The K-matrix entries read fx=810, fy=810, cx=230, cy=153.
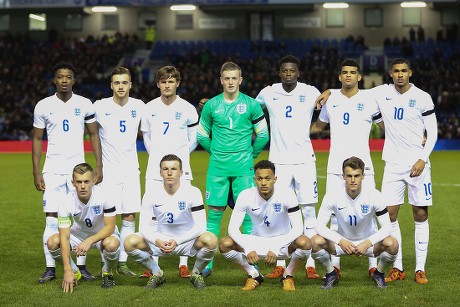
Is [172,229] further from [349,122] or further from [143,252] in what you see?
[349,122]

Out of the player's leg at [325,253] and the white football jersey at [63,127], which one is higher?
the white football jersey at [63,127]

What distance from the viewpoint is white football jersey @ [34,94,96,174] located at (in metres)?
8.45

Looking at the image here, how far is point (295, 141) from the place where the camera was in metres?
8.62

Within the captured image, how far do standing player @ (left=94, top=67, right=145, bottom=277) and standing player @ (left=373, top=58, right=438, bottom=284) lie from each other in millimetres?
2659

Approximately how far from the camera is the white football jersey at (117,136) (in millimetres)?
8656

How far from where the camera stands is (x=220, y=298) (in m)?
7.26

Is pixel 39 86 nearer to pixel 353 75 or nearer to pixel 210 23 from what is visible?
pixel 210 23

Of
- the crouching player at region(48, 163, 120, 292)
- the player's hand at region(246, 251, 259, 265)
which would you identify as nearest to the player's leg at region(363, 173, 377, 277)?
the player's hand at region(246, 251, 259, 265)

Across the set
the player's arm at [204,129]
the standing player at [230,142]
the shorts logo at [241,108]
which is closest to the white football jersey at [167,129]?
the player's arm at [204,129]

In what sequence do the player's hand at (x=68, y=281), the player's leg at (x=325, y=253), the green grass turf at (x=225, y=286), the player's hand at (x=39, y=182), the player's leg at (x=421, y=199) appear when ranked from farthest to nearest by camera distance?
the player's hand at (x=39, y=182) → the player's leg at (x=421, y=199) → the player's leg at (x=325, y=253) → the player's hand at (x=68, y=281) → the green grass turf at (x=225, y=286)

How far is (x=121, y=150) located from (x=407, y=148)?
3.00m

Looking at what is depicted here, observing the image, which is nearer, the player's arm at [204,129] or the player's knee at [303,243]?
the player's knee at [303,243]

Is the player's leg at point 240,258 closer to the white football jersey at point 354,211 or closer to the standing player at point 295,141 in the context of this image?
the white football jersey at point 354,211

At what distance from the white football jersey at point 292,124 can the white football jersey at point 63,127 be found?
202 cm
